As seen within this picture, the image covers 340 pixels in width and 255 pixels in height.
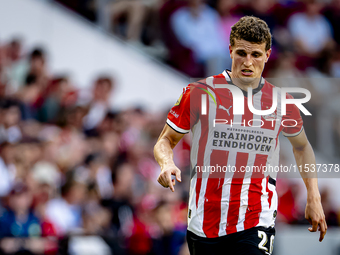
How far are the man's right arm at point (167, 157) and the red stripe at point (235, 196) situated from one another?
513mm

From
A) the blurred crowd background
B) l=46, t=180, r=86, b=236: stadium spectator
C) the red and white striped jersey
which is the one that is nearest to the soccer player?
the red and white striped jersey

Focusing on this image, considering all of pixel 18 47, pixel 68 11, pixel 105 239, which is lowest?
pixel 105 239

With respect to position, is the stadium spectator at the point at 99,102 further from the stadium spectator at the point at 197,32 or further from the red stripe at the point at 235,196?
the red stripe at the point at 235,196

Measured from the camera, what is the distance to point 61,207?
724cm

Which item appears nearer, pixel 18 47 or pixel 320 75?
pixel 18 47

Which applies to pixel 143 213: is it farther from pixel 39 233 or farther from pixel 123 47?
pixel 123 47

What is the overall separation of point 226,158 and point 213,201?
1.11ft

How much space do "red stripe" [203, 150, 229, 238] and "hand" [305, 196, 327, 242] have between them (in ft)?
2.26

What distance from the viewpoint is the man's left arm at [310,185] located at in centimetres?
394

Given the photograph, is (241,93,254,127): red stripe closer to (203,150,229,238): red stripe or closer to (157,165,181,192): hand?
(203,150,229,238): red stripe

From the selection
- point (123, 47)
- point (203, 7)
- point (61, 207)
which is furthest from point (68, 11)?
point (61, 207)

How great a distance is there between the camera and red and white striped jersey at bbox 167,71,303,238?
155 inches

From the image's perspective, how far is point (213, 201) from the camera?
397 cm

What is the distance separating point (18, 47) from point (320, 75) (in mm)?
5675
